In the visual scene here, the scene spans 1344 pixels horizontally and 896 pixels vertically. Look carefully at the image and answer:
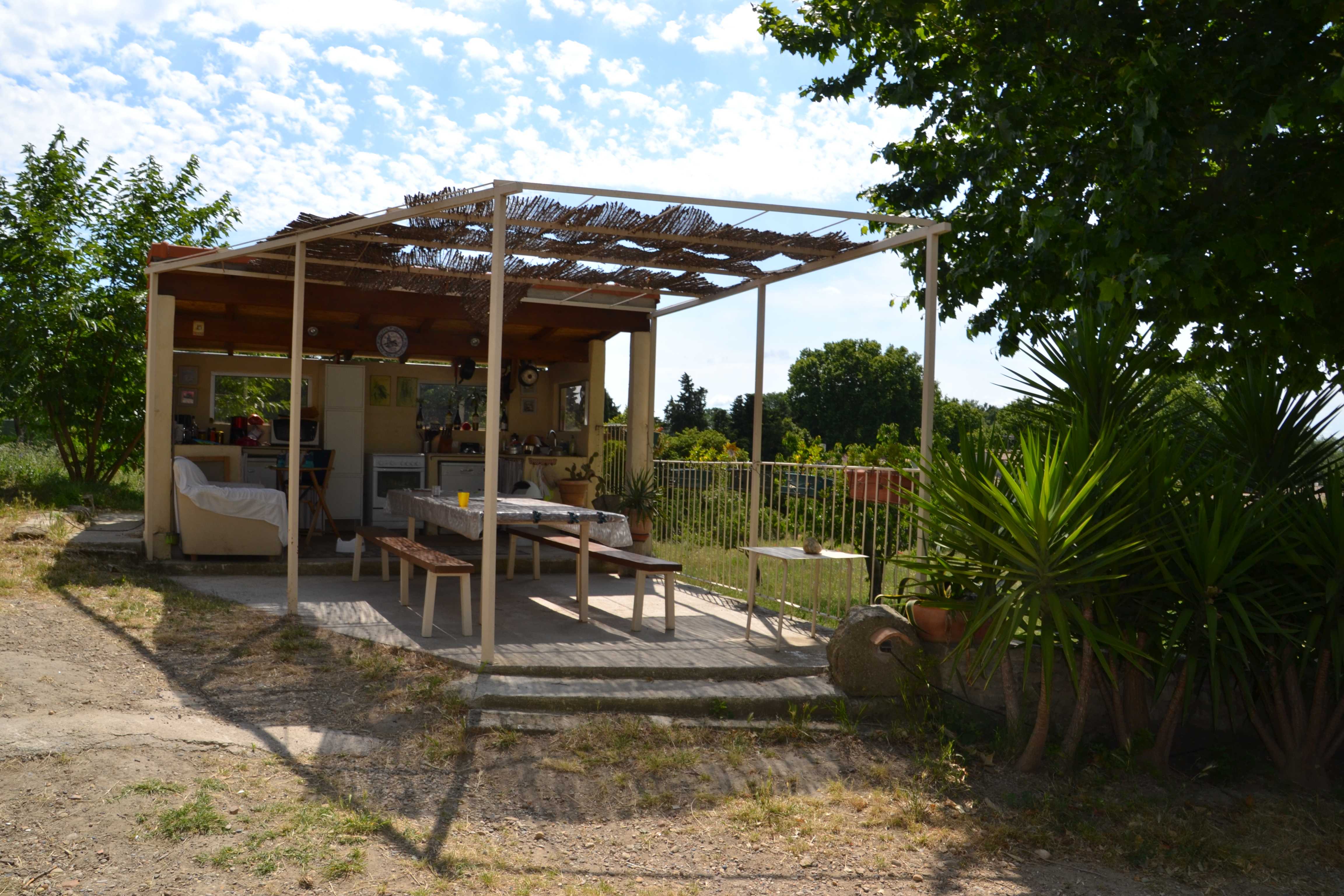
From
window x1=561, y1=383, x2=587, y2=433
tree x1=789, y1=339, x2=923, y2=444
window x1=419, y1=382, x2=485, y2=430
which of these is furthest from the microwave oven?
tree x1=789, y1=339, x2=923, y2=444

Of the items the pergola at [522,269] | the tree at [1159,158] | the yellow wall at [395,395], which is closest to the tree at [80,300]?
the yellow wall at [395,395]

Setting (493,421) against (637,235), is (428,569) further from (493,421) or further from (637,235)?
(637,235)

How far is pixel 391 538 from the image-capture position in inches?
313

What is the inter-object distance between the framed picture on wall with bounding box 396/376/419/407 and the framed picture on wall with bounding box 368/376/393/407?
90 mm

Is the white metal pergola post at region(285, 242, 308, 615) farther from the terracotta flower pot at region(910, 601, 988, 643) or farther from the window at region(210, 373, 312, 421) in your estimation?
the window at region(210, 373, 312, 421)

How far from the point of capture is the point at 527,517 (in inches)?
269

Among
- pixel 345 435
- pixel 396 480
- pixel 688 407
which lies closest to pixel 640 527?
pixel 396 480

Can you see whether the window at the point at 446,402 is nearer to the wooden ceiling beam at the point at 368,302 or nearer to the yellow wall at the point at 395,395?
the yellow wall at the point at 395,395

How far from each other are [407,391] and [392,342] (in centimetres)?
107

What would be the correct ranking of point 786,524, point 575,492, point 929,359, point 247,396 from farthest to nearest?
point 247,396
point 575,492
point 786,524
point 929,359

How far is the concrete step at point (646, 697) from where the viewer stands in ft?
17.0

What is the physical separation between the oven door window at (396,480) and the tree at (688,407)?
43.3 m

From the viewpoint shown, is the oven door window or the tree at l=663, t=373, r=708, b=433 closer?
the oven door window

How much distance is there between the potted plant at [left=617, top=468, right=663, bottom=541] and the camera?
9609mm
